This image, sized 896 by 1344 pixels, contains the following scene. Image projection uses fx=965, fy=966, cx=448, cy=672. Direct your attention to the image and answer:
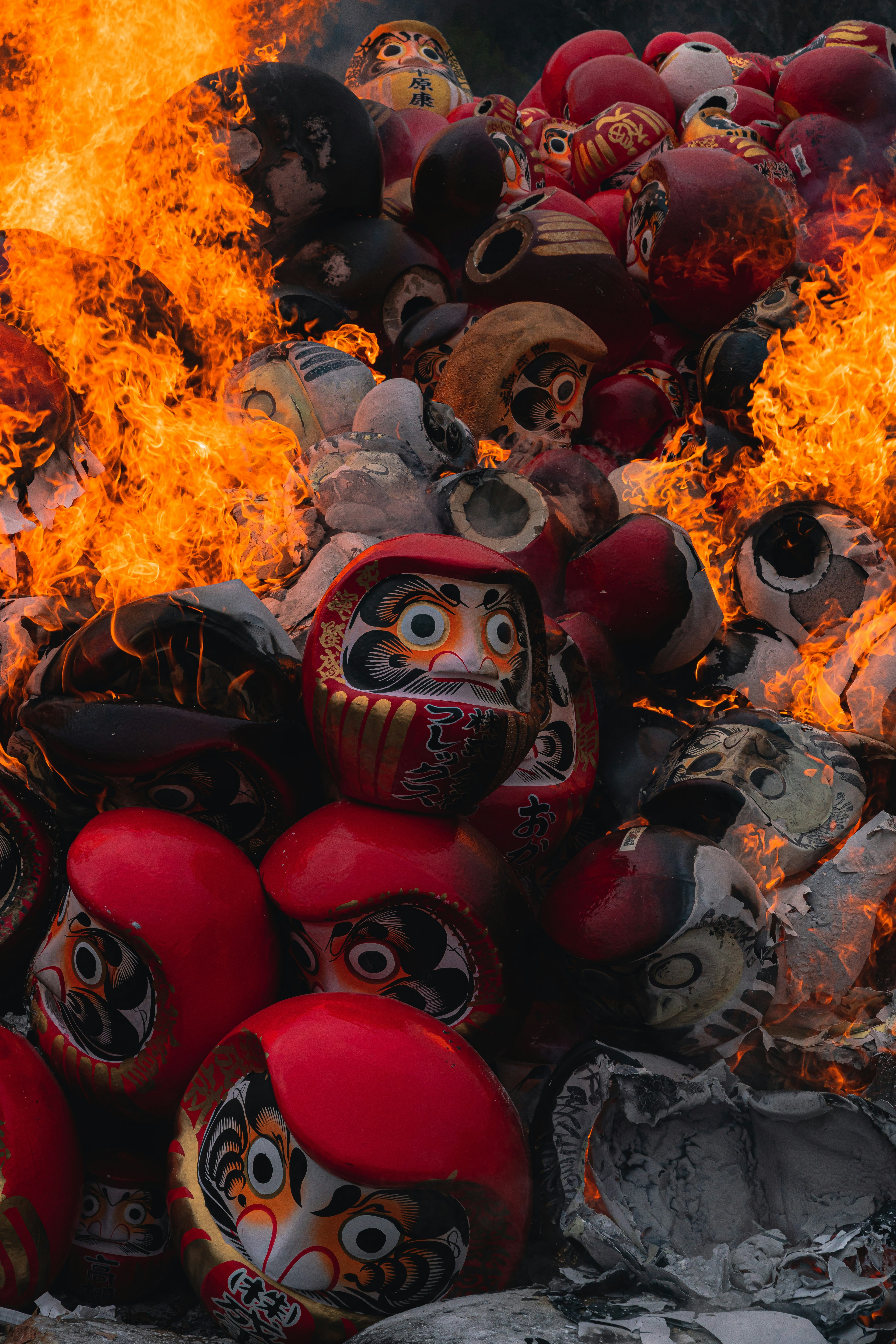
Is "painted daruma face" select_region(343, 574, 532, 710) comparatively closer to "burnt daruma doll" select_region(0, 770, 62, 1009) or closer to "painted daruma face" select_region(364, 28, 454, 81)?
"burnt daruma doll" select_region(0, 770, 62, 1009)

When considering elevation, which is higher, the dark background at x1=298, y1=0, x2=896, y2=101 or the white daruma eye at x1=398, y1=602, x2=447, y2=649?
the dark background at x1=298, y1=0, x2=896, y2=101

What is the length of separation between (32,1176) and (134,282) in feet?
11.2

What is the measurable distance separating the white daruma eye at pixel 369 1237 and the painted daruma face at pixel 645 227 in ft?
15.4

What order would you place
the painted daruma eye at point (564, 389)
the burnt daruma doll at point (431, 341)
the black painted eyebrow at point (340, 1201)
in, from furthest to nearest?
1. the burnt daruma doll at point (431, 341)
2. the painted daruma eye at point (564, 389)
3. the black painted eyebrow at point (340, 1201)

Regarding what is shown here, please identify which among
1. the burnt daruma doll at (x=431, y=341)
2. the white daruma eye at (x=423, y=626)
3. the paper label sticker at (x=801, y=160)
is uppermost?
the paper label sticker at (x=801, y=160)

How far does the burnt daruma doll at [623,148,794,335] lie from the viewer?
4.86m

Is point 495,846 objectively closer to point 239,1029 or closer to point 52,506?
point 239,1029

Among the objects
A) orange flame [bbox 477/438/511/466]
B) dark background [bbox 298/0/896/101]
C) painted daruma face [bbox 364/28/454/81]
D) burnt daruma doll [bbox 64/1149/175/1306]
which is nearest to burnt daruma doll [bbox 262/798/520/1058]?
burnt daruma doll [bbox 64/1149/175/1306]

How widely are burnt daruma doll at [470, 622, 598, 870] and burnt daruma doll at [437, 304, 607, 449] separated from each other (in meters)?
1.61

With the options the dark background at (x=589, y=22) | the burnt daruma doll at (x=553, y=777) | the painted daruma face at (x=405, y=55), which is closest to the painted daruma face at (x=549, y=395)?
the burnt daruma doll at (x=553, y=777)

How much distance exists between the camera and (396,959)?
2098 mm

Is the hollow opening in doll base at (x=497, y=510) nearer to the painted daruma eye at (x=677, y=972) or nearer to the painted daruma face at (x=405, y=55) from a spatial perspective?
the painted daruma eye at (x=677, y=972)

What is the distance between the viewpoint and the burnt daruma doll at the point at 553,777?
255 centimetres

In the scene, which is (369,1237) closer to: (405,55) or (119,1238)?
(119,1238)
